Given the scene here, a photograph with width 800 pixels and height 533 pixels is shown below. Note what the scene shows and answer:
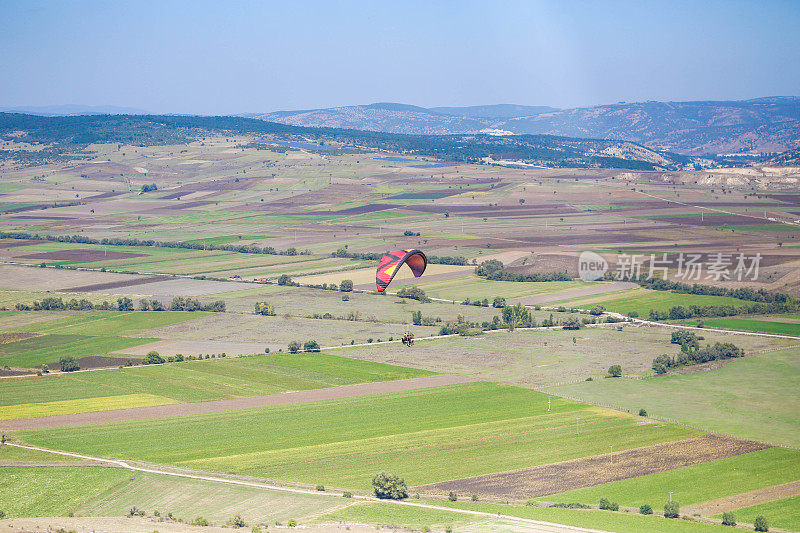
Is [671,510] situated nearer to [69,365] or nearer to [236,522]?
[236,522]

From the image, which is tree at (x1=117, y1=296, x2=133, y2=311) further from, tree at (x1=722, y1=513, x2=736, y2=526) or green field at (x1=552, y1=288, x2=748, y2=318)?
tree at (x1=722, y1=513, x2=736, y2=526)

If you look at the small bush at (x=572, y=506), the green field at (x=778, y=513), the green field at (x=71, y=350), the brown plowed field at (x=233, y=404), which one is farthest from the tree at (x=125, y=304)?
the green field at (x=778, y=513)

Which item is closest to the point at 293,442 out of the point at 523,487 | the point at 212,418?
the point at 212,418

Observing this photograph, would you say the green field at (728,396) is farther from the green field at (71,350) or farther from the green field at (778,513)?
the green field at (71,350)

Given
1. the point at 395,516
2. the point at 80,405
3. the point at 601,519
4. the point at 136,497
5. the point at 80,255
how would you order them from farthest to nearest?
the point at 80,255, the point at 80,405, the point at 136,497, the point at 395,516, the point at 601,519

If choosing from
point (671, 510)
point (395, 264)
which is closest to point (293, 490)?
point (395, 264)
